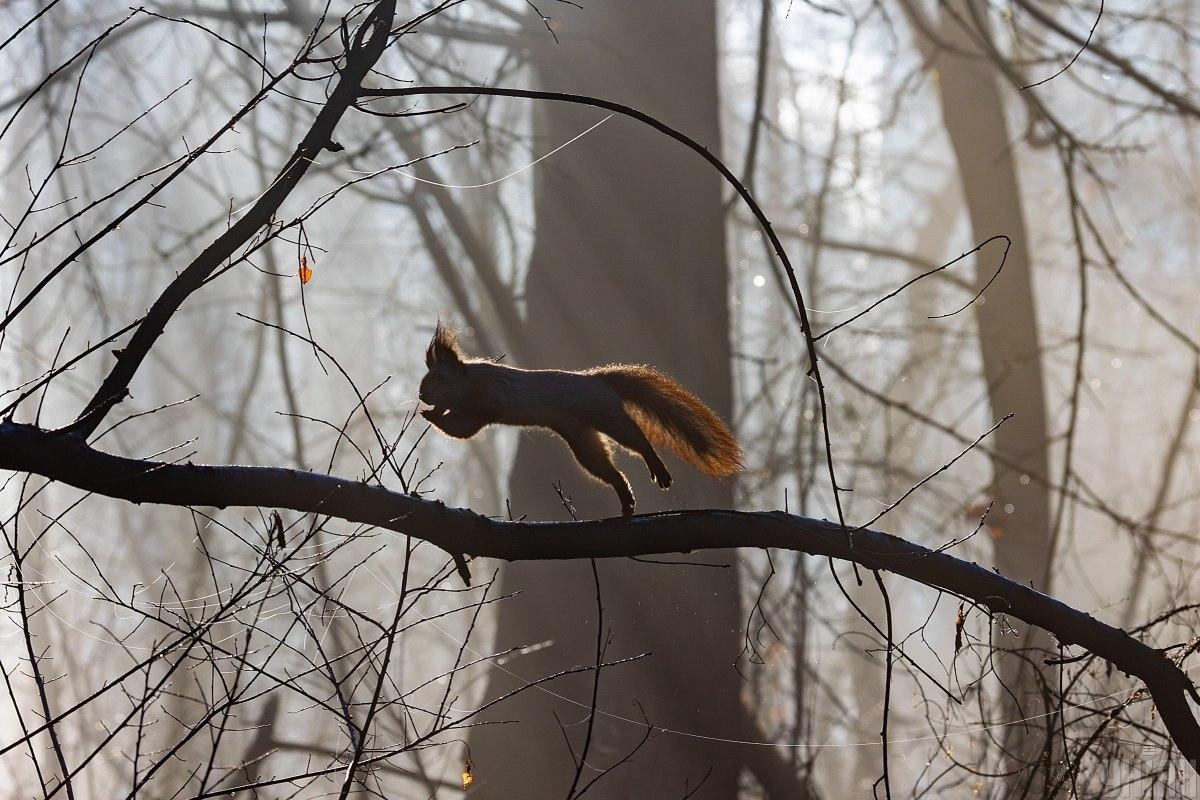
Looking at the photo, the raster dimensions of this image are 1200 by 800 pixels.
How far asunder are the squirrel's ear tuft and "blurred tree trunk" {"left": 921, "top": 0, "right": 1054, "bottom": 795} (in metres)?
4.02

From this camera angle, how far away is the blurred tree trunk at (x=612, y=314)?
10.8 ft

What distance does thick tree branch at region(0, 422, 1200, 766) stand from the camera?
1.65 metres

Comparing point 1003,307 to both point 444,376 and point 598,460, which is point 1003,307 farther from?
point 444,376

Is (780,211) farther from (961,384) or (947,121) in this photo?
(961,384)

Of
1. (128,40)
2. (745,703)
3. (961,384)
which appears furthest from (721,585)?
(961,384)

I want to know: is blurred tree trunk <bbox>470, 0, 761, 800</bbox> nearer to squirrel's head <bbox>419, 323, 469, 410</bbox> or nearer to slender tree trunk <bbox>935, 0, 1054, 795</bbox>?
squirrel's head <bbox>419, 323, 469, 410</bbox>

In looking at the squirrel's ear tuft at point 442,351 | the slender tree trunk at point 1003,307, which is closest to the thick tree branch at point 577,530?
the squirrel's ear tuft at point 442,351

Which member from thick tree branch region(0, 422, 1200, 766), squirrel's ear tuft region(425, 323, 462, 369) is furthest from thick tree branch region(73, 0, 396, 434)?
squirrel's ear tuft region(425, 323, 462, 369)

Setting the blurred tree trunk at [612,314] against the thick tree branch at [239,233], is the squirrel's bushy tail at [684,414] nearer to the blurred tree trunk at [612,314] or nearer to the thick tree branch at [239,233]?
the thick tree branch at [239,233]

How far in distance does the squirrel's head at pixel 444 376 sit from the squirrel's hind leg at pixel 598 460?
9.7 inches

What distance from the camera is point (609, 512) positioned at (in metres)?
3.57

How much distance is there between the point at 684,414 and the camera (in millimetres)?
2125

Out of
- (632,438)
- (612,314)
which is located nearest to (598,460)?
(632,438)

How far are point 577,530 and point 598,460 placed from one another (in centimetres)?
25
